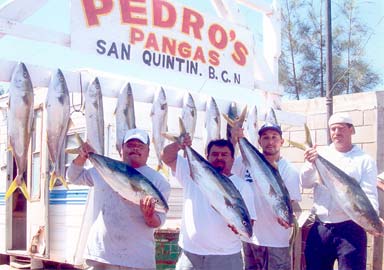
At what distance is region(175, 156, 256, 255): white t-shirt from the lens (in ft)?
12.6

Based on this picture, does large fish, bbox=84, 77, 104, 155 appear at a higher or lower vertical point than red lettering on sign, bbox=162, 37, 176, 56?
lower

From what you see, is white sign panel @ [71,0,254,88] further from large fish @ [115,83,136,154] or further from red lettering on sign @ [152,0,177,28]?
large fish @ [115,83,136,154]

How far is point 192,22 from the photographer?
5105 mm

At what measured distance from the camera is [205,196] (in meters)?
3.82

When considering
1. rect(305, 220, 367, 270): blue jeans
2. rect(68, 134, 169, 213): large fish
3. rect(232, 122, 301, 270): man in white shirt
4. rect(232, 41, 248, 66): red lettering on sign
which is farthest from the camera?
rect(232, 41, 248, 66): red lettering on sign

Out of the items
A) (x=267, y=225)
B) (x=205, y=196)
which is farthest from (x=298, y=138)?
(x=205, y=196)

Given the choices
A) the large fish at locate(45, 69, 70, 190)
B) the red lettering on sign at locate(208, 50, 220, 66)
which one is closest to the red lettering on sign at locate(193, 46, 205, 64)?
the red lettering on sign at locate(208, 50, 220, 66)

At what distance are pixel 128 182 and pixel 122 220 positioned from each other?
0.37 metres

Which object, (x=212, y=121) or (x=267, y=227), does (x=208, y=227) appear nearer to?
(x=267, y=227)

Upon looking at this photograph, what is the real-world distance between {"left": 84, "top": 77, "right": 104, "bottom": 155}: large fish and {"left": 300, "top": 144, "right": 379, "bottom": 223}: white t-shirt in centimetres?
174

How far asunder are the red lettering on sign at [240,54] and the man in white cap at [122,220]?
6.63 ft

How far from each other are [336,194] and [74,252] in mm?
4439

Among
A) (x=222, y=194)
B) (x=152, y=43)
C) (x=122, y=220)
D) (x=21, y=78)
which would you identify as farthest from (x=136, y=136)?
(x=152, y=43)

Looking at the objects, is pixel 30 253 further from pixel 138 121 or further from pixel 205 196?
pixel 205 196
